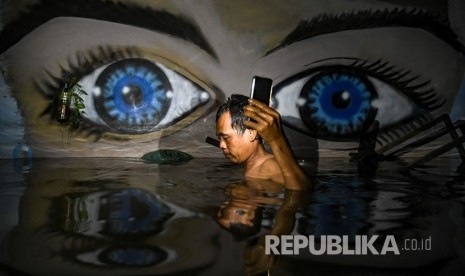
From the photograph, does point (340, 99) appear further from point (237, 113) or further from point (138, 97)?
point (138, 97)

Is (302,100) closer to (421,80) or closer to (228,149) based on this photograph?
(421,80)

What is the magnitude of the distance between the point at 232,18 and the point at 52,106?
2381mm

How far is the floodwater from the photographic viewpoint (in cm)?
108

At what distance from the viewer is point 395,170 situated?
348 centimetres

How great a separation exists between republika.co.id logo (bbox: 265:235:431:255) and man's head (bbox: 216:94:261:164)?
133 centimetres

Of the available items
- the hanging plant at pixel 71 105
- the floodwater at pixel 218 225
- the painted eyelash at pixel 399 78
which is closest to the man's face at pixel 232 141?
the floodwater at pixel 218 225

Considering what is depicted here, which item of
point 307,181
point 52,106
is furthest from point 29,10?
point 307,181

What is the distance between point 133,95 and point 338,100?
8.20 ft

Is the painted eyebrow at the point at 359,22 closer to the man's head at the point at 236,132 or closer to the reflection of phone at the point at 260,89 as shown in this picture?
the man's head at the point at 236,132

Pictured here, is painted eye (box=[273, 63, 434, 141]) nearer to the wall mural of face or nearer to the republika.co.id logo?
the wall mural of face

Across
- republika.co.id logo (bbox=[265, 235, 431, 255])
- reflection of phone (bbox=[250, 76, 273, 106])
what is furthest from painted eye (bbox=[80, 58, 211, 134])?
republika.co.id logo (bbox=[265, 235, 431, 255])

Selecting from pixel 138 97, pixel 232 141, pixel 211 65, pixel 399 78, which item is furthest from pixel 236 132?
pixel 399 78

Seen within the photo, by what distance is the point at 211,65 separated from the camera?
13.8 ft

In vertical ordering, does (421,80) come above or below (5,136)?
above
